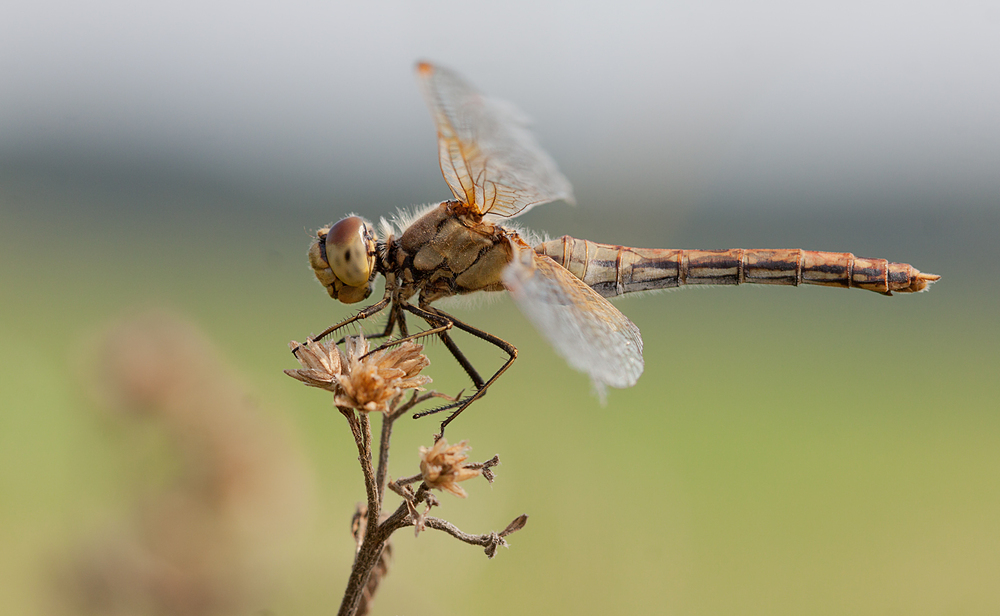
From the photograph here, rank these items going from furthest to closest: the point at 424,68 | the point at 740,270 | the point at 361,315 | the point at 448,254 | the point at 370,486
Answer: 1. the point at 740,270
2. the point at 448,254
3. the point at 361,315
4. the point at 424,68
5. the point at 370,486

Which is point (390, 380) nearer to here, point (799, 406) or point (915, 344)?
point (799, 406)

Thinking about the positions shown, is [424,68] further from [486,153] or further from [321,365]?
[321,365]

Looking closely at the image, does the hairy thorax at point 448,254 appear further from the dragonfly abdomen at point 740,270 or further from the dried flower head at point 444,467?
the dried flower head at point 444,467

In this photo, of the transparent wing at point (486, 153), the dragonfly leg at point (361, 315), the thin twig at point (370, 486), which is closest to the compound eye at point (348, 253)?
the dragonfly leg at point (361, 315)

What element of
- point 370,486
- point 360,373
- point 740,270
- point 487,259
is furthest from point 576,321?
point 740,270

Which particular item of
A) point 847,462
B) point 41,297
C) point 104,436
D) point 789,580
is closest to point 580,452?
point 789,580
